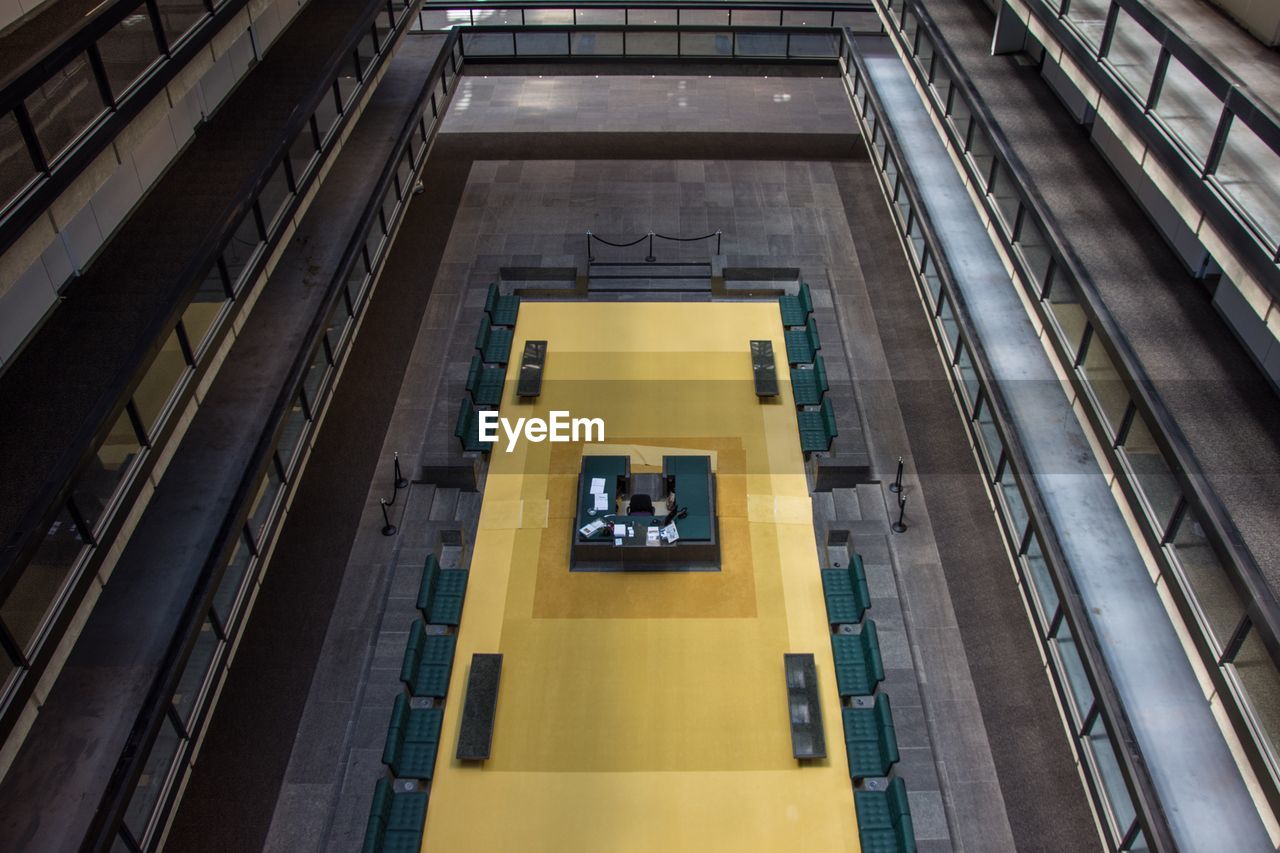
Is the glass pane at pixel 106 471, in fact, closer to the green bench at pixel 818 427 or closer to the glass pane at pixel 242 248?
the glass pane at pixel 242 248

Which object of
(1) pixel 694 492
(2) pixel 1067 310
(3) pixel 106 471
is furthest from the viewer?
(1) pixel 694 492

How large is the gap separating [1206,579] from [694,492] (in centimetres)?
943

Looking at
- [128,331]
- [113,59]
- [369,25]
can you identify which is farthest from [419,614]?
[369,25]

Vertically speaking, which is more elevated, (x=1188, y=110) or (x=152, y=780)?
(x=1188, y=110)

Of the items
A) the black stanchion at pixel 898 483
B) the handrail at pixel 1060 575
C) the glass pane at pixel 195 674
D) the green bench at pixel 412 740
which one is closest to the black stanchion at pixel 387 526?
the green bench at pixel 412 740

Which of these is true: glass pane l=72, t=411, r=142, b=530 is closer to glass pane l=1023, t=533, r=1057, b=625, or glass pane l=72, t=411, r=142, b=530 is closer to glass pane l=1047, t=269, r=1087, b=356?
glass pane l=1023, t=533, r=1057, b=625

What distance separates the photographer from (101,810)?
1020 centimetres

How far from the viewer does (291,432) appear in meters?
16.0

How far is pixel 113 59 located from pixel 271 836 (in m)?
10.1

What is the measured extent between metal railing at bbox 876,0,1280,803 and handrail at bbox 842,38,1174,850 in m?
1.35

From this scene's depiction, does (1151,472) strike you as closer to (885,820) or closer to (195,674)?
(885,820)

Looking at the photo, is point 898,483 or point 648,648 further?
point 898,483

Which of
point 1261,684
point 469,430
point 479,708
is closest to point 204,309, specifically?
point 479,708

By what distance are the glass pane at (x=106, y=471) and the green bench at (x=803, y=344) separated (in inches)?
535
